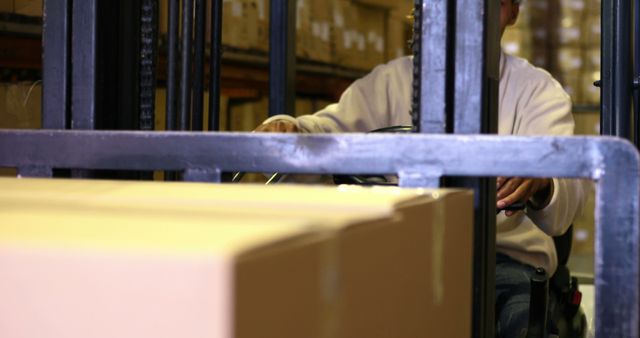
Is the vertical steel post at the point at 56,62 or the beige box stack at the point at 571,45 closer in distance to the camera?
the vertical steel post at the point at 56,62

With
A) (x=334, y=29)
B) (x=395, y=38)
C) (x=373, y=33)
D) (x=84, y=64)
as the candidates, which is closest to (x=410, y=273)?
(x=84, y=64)

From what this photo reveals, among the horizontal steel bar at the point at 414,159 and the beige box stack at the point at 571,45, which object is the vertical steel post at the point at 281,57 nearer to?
the horizontal steel bar at the point at 414,159

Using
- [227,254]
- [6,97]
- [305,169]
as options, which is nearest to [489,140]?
[305,169]

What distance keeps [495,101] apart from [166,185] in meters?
0.58

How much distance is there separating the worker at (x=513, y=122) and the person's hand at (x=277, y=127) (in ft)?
0.84

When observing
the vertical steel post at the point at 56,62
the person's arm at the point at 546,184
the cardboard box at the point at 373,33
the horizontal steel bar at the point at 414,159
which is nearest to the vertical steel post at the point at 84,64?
the vertical steel post at the point at 56,62

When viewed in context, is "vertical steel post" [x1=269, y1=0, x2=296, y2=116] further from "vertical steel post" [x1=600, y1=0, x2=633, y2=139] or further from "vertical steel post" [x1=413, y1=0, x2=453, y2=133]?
"vertical steel post" [x1=413, y1=0, x2=453, y2=133]

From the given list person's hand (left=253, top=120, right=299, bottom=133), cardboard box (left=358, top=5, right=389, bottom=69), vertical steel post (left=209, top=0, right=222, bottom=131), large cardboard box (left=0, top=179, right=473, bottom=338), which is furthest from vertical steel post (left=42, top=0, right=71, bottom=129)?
cardboard box (left=358, top=5, right=389, bottom=69)

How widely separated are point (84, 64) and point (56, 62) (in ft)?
0.14

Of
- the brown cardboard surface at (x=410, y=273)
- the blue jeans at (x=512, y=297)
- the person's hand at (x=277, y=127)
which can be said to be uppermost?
the person's hand at (x=277, y=127)

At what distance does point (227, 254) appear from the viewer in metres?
A: 0.58

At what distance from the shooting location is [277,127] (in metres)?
2.14

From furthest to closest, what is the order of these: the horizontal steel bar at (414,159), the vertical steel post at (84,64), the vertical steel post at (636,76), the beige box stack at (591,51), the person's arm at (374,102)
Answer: the beige box stack at (591,51) < the person's arm at (374,102) < the vertical steel post at (636,76) < the vertical steel post at (84,64) < the horizontal steel bar at (414,159)

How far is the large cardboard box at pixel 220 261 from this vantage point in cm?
60
